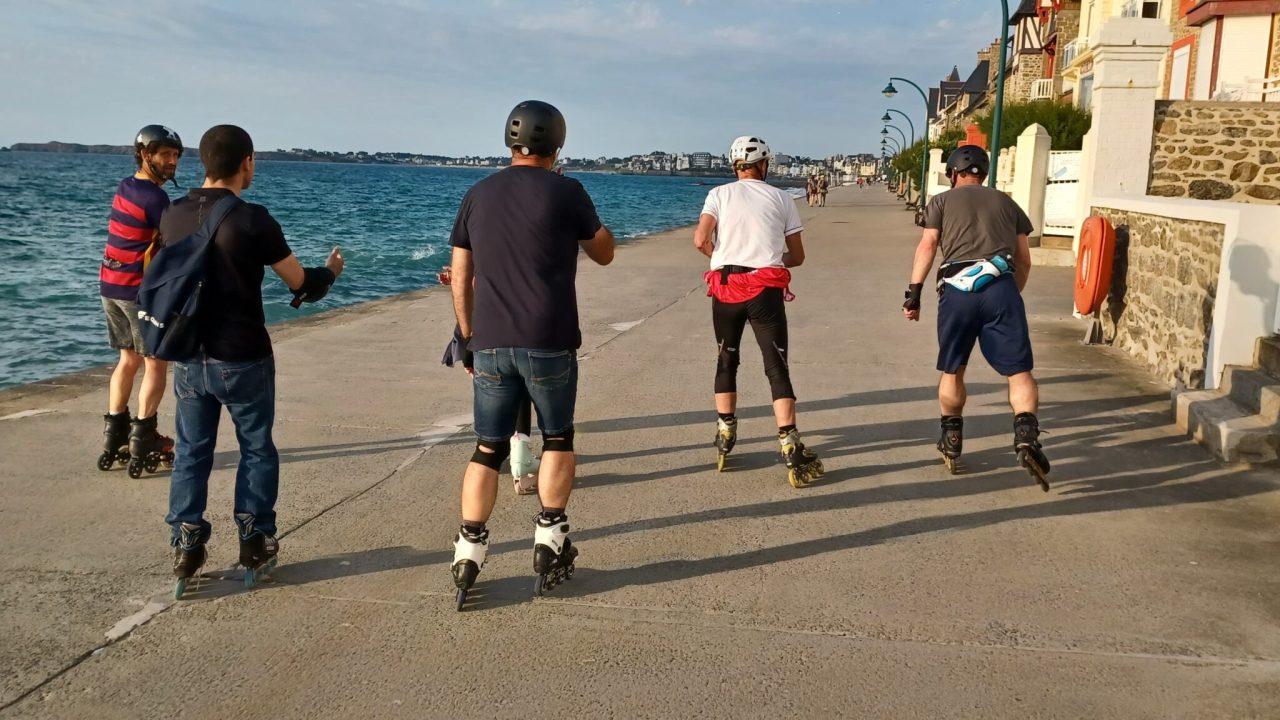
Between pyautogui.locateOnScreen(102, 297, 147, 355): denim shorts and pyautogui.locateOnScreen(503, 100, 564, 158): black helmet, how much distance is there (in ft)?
9.34

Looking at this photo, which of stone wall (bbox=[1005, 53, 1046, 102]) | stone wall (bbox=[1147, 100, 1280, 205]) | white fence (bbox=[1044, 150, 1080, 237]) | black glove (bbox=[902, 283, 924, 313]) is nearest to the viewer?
black glove (bbox=[902, 283, 924, 313])

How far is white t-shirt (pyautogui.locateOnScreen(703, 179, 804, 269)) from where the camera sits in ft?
19.0

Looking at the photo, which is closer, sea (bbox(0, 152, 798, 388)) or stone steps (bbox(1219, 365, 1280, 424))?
stone steps (bbox(1219, 365, 1280, 424))

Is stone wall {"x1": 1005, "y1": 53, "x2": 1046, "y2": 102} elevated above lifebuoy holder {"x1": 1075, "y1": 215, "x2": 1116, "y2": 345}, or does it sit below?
above

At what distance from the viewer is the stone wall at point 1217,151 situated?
15.0 metres

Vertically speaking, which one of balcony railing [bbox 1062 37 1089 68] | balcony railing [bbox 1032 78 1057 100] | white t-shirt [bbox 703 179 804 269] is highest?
balcony railing [bbox 1062 37 1089 68]

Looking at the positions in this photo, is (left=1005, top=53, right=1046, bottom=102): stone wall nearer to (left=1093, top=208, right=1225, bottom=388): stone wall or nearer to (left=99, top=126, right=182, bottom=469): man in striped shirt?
(left=1093, top=208, right=1225, bottom=388): stone wall

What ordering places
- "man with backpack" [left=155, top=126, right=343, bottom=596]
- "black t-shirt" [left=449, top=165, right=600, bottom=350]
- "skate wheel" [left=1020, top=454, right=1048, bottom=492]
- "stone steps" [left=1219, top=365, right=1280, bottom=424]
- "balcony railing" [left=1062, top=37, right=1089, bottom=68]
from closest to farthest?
1. "black t-shirt" [left=449, top=165, right=600, bottom=350]
2. "man with backpack" [left=155, top=126, right=343, bottom=596]
3. "skate wheel" [left=1020, top=454, right=1048, bottom=492]
4. "stone steps" [left=1219, top=365, right=1280, bottom=424]
5. "balcony railing" [left=1062, top=37, right=1089, bottom=68]

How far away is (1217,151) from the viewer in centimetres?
1514

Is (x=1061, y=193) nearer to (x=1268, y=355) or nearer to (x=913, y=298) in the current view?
(x=1268, y=355)

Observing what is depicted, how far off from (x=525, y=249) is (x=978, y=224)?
298 cm

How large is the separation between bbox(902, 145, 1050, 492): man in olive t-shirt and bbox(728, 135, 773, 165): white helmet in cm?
103

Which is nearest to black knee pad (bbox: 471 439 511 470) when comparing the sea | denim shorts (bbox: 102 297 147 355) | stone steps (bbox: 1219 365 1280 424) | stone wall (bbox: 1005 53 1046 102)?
denim shorts (bbox: 102 297 147 355)

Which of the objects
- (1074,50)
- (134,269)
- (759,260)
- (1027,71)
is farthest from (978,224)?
(1027,71)
